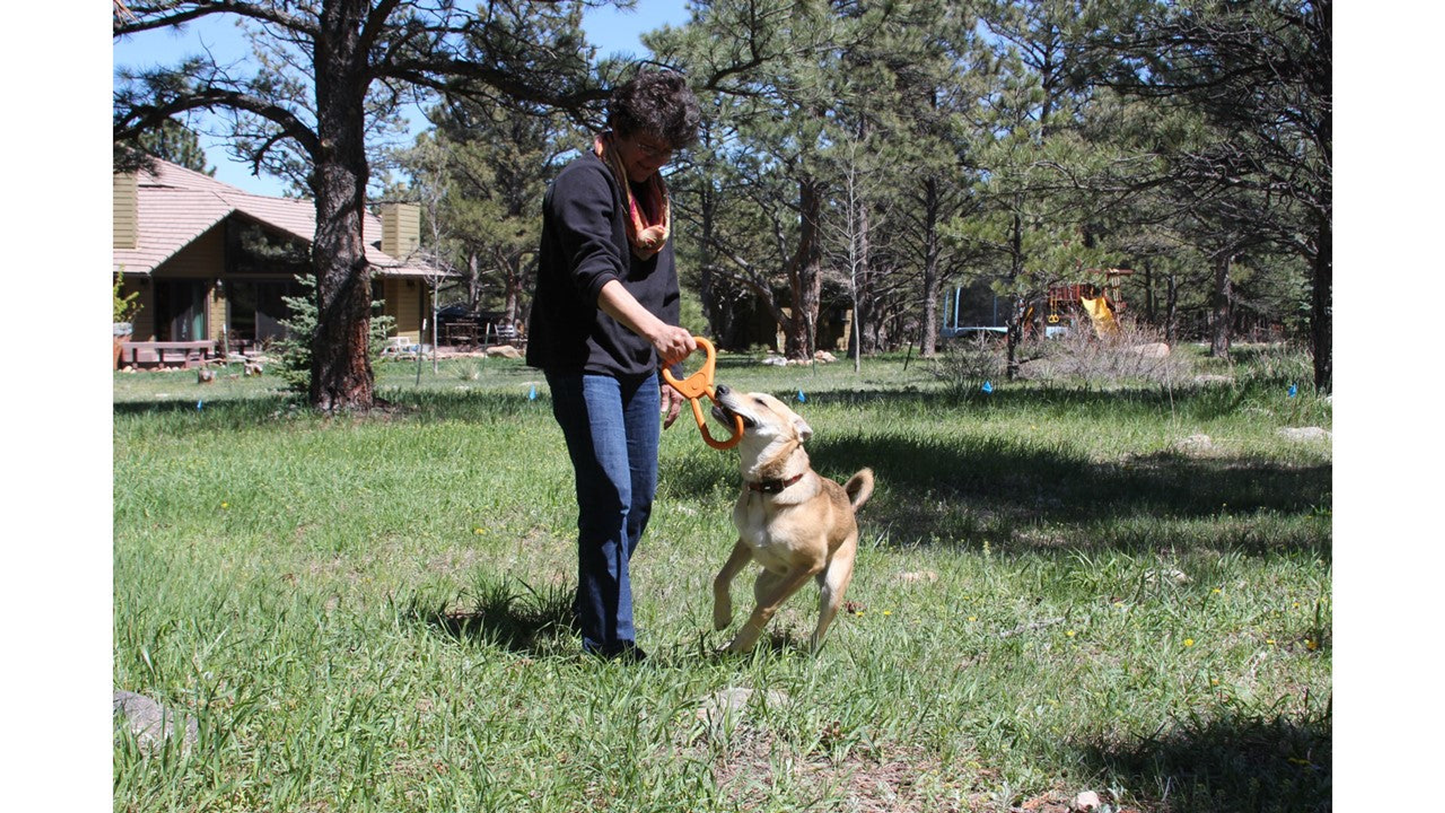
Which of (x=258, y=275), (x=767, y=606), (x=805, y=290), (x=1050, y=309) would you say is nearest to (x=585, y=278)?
(x=767, y=606)

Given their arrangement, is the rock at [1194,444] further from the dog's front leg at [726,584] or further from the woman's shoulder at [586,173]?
the woman's shoulder at [586,173]

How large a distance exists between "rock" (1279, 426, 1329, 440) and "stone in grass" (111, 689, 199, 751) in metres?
10.2

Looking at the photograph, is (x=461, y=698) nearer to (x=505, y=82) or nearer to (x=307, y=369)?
(x=505, y=82)

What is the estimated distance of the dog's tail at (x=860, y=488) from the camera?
4.69 metres

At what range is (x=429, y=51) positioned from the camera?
12.6 metres

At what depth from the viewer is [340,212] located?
1192 centimetres

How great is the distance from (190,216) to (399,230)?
20.6ft

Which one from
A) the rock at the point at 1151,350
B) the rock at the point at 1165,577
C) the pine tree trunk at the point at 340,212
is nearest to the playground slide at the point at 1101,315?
the rock at the point at 1151,350

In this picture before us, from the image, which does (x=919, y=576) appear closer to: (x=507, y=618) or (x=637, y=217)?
(x=507, y=618)

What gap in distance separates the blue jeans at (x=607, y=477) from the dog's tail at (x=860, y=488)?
3.58ft

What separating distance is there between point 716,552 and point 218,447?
5.37 m

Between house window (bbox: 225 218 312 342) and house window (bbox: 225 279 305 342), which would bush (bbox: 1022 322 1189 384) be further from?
house window (bbox: 225 279 305 342)

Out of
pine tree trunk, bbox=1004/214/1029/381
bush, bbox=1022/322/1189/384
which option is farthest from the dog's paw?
pine tree trunk, bbox=1004/214/1029/381

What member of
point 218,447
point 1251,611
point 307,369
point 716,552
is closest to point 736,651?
point 716,552
